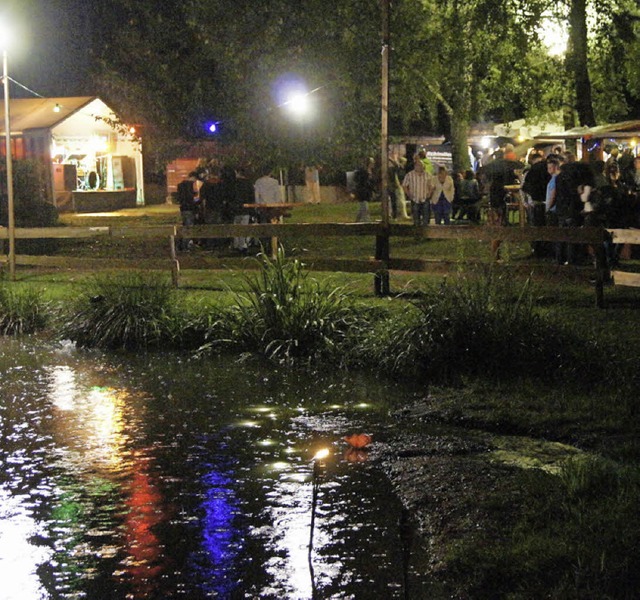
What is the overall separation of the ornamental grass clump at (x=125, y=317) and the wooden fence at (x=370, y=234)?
2626 mm

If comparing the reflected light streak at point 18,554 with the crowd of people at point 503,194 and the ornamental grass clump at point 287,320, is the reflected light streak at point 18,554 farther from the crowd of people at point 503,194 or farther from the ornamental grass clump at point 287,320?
the crowd of people at point 503,194

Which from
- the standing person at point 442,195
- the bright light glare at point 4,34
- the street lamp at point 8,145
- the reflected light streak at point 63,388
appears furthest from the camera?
the standing person at point 442,195

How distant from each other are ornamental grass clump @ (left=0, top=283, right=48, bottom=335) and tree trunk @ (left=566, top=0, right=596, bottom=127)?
19.1 metres

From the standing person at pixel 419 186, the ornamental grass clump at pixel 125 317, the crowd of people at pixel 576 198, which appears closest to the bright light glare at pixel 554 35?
the standing person at pixel 419 186

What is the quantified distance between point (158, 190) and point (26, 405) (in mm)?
39482

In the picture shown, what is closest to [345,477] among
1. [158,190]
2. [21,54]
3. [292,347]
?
[292,347]

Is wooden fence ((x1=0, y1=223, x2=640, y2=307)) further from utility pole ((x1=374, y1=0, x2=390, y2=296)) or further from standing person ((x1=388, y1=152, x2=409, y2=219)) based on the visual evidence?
standing person ((x1=388, y1=152, x2=409, y2=219))

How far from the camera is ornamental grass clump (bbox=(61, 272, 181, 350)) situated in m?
13.5

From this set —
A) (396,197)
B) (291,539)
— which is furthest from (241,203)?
(291,539)

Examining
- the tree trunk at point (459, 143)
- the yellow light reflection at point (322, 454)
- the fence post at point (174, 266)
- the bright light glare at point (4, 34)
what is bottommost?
the yellow light reflection at point (322, 454)

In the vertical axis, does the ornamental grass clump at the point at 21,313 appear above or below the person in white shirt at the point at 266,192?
below

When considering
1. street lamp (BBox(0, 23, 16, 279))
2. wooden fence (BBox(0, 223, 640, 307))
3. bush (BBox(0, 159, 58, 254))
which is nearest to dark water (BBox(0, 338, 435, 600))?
wooden fence (BBox(0, 223, 640, 307))

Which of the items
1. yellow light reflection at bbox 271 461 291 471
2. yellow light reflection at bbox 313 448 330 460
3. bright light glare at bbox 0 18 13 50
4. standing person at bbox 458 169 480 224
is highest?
bright light glare at bbox 0 18 13 50

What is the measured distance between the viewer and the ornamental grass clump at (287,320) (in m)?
12.1
